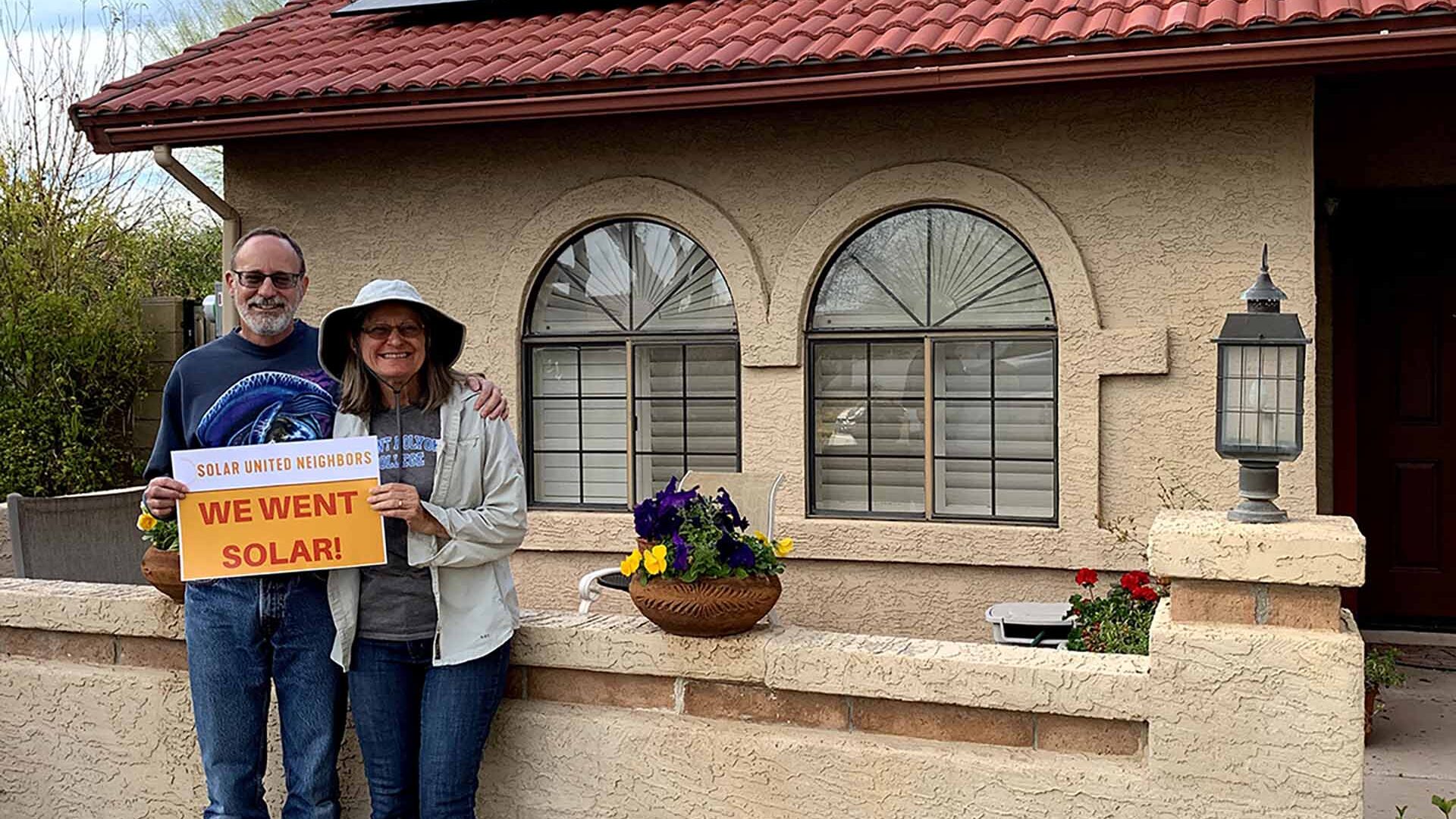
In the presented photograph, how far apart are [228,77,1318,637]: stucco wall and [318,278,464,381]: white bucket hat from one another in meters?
3.25

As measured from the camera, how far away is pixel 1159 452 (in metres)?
6.19

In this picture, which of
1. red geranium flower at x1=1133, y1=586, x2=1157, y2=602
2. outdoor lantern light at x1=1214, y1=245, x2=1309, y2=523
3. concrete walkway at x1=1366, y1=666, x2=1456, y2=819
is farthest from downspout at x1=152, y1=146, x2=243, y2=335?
concrete walkway at x1=1366, y1=666, x2=1456, y2=819

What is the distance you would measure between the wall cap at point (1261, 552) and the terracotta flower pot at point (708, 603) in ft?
3.17

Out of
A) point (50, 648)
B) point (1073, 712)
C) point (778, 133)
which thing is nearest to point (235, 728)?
point (50, 648)

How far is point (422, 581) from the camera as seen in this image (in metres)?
3.46

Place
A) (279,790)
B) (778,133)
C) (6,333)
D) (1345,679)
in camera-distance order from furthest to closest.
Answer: (6,333) < (778,133) < (279,790) < (1345,679)

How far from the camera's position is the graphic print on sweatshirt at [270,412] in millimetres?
3566

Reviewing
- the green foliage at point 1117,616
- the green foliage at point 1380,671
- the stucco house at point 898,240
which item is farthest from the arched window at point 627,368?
the green foliage at point 1380,671

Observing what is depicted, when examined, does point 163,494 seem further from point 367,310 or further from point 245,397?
point 367,310

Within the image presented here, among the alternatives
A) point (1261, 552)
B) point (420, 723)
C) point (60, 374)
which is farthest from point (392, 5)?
point (1261, 552)

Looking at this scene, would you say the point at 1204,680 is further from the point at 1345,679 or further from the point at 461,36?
the point at 461,36

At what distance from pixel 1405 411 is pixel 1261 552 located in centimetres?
528

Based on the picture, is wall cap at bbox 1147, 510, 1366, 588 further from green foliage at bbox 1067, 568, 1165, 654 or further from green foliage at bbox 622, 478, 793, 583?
green foliage at bbox 1067, 568, 1165, 654

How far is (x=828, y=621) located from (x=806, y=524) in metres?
0.47
